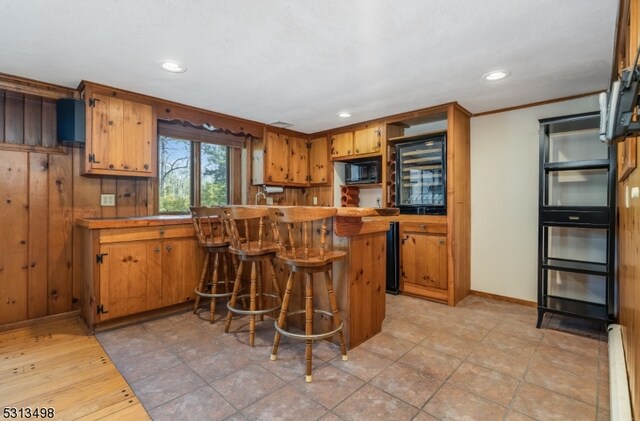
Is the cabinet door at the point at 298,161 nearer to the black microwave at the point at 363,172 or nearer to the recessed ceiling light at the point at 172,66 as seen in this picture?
the black microwave at the point at 363,172

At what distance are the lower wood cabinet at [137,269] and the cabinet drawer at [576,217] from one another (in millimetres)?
3274

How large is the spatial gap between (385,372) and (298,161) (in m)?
3.38

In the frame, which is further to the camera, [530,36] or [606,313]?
[606,313]

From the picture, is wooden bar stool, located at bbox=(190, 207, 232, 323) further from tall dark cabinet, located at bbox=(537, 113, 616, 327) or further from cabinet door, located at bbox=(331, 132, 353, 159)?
tall dark cabinet, located at bbox=(537, 113, 616, 327)

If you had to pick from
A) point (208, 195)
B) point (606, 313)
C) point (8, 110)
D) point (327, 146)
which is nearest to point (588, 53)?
point (606, 313)

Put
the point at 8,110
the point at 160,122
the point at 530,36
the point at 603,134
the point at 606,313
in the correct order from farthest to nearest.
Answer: the point at 160,122
the point at 8,110
the point at 606,313
the point at 530,36
the point at 603,134

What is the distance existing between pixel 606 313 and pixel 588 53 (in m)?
2.00

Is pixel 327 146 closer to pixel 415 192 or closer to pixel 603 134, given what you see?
pixel 415 192

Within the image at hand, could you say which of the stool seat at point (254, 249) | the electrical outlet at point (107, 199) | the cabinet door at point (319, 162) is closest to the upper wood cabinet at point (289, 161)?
the cabinet door at point (319, 162)

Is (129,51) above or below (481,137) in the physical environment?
above

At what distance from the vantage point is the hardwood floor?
1.66 meters

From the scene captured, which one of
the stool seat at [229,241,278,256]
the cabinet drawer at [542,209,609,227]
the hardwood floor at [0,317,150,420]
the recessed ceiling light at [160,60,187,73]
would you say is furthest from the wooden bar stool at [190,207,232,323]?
the cabinet drawer at [542,209,609,227]

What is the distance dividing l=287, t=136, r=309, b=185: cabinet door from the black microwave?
70 centimetres

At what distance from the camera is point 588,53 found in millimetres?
2217
